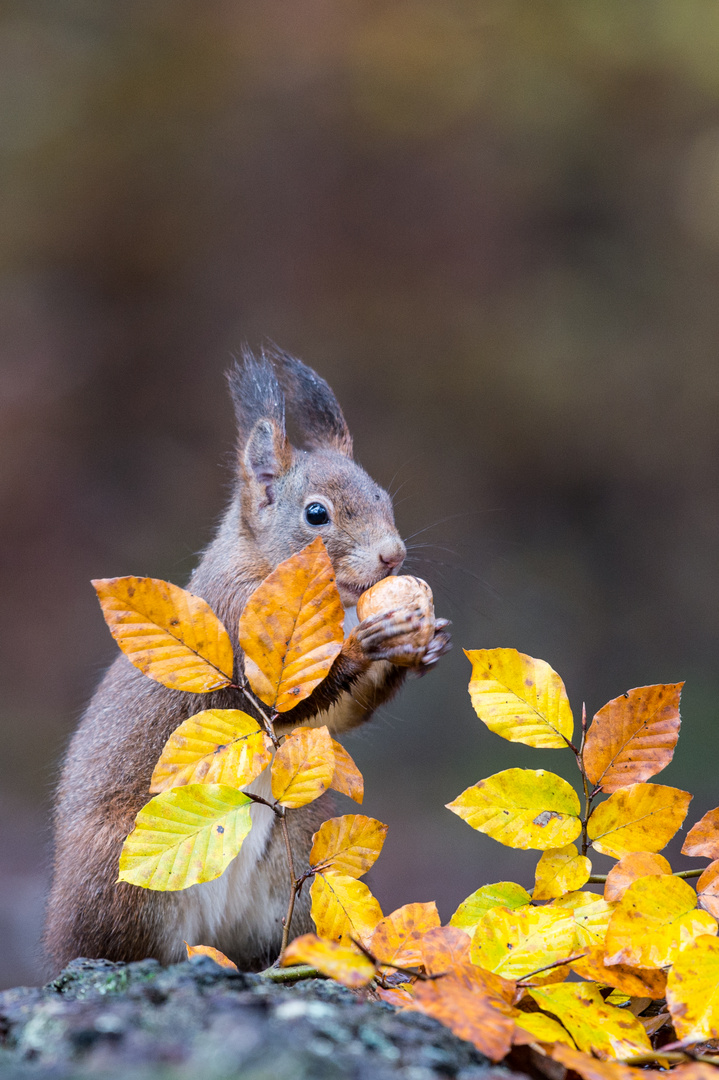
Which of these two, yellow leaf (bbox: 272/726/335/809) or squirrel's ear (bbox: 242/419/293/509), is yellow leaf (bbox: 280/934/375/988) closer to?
yellow leaf (bbox: 272/726/335/809)

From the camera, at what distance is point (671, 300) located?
1.85 metres

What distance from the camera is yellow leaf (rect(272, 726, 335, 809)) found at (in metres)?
0.43

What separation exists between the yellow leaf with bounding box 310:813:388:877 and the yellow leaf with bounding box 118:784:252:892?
0.16ft

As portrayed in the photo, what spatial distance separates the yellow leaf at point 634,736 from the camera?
454mm

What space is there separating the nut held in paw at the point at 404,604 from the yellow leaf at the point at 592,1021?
27cm

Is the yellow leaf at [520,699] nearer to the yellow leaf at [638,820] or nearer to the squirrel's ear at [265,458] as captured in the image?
the yellow leaf at [638,820]

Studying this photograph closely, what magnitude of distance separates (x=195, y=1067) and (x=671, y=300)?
1.80 meters

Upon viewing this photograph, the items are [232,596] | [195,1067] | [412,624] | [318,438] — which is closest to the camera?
[195,1067]

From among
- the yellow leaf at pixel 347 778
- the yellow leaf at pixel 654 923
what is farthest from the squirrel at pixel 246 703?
the yellow leaf at pixel 654 923

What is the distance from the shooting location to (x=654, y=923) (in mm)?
389

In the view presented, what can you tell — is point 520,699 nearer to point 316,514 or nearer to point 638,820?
point 638,820

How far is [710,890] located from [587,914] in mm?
53

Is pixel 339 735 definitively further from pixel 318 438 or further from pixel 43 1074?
pixel 43 1074

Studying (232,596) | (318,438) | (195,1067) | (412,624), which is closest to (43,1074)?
(195,1067)
